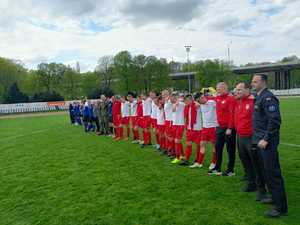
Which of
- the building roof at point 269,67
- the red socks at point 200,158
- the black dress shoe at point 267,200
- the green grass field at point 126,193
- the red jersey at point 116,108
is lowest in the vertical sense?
the green grass field at point 126,193

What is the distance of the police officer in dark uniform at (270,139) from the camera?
175 inches

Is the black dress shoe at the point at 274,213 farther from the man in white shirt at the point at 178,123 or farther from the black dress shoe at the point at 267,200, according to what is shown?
the man in white shirt at the point at 178,123

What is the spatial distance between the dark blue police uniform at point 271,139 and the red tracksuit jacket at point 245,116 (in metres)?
0.69

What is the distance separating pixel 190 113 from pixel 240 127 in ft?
7.17

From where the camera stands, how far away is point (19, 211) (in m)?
5.49

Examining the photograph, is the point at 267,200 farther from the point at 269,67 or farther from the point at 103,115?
the point at 269,67

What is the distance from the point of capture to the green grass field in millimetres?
4855

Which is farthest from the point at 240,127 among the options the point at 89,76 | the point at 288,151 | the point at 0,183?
the point at 89,76

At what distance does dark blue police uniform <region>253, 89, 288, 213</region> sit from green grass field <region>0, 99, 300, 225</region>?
0.37 meters

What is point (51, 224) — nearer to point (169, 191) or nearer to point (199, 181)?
point (169, 191)

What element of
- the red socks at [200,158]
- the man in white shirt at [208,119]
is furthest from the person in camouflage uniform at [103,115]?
the man in white shirt at [208,119]

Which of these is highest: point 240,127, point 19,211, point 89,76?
point 89,76

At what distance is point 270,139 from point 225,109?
224 centimetres

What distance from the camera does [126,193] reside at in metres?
6.06
